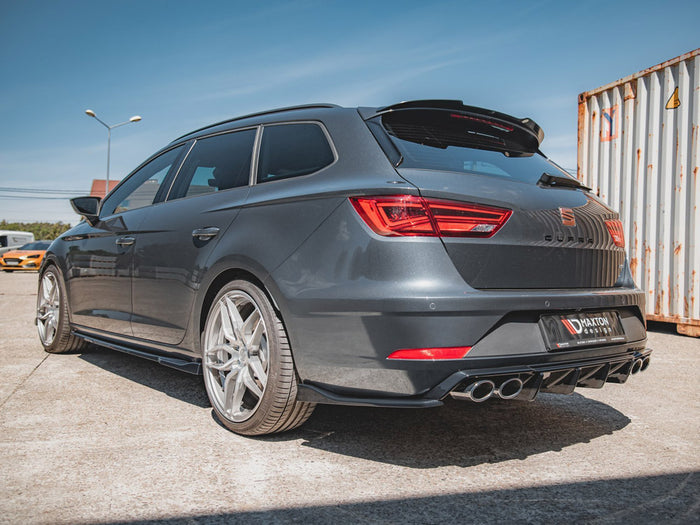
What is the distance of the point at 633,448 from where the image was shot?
9.64 ft

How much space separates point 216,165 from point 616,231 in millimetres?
2219

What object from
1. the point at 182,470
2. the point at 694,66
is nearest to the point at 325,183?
the point at 182,470

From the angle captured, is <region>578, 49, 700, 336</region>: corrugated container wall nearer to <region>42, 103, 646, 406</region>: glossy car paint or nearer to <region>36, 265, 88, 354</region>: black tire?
<region>42, 103, 646, 406</region>: glossy car paint

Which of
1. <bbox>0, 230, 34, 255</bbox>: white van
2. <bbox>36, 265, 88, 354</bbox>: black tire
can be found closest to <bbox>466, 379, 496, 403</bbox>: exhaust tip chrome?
<bbox>36, 265, 88, 354</bbox>: black tire

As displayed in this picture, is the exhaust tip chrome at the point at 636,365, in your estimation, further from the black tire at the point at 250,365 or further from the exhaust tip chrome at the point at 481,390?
the black tire at the point at 250,365

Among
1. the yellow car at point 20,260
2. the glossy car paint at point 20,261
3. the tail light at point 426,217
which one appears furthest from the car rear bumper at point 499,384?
the glossy car paint at point 20,261

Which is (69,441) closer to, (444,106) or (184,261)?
(184,261)

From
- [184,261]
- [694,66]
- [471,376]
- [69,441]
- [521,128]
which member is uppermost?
[694,66]

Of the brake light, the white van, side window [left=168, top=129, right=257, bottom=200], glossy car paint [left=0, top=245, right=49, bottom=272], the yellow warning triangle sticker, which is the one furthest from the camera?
the white van

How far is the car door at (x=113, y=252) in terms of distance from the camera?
412cm

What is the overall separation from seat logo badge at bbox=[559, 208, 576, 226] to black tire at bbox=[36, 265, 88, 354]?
4007mm

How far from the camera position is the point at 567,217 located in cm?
273

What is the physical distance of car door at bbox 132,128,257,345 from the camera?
3336 mm

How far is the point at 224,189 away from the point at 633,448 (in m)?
2.44
